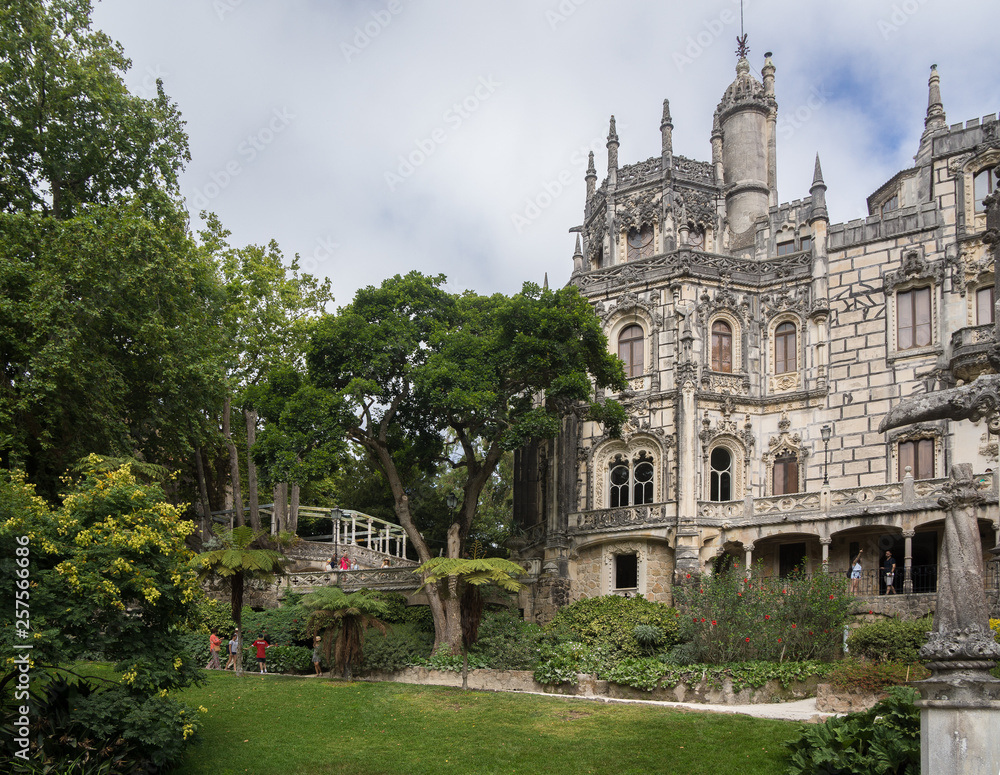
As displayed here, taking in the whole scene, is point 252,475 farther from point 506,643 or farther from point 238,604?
point 506,643

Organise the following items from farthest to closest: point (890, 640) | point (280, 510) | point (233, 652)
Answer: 1. point (280, 510)
2. point (233, 652)
3. point (890, 640)

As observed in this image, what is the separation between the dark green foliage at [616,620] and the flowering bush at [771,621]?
89.4 inches

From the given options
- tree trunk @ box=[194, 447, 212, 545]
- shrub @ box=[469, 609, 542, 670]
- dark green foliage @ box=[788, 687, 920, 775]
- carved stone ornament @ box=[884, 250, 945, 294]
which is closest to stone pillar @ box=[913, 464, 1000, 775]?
dark green foliage @ box=[788, 687, 920, 775]

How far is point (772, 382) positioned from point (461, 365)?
1209 cm

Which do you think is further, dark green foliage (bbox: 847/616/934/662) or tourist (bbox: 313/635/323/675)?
tourist (bbox: 313/635/323/675)

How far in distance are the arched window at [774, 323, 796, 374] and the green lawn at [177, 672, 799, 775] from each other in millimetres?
17693

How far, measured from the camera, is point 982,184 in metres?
32.4

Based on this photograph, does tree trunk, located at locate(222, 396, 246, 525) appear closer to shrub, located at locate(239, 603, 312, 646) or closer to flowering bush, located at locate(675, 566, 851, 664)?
shrub, located at locate(239, 603, 312, 646)

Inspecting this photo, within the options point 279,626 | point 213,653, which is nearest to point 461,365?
point 279,626

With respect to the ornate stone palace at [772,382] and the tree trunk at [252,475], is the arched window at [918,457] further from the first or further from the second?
the tree trunk at [252,475]

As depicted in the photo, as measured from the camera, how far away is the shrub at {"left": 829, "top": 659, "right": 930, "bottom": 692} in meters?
18.7

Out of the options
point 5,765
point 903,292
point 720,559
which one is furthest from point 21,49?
point 903,292

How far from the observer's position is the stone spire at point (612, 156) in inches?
1522

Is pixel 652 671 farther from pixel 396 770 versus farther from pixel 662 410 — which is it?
pixel 662 410
